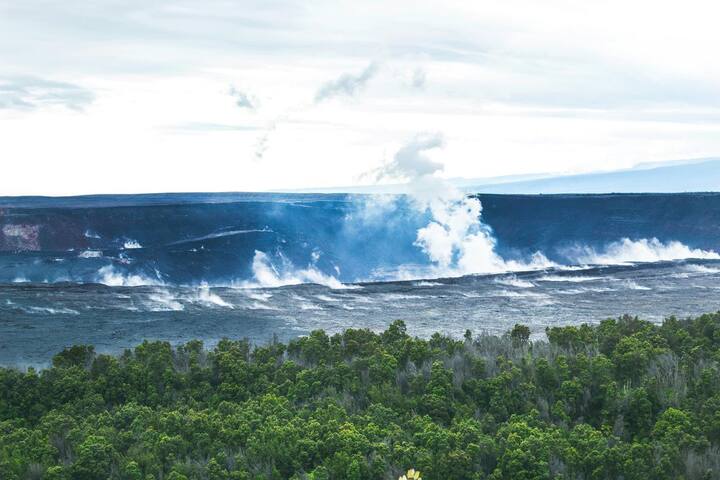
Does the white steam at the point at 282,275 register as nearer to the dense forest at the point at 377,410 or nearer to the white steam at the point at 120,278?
the white steam at the point at 120,278

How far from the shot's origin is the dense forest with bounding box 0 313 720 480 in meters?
14.4

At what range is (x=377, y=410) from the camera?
652 inches

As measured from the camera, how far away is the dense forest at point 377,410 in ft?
47.1

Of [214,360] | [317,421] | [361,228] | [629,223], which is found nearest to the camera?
[317,421]

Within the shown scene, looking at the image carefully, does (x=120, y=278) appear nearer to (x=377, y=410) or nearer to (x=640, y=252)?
(x=377, y=410)

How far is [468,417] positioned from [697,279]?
102 feet

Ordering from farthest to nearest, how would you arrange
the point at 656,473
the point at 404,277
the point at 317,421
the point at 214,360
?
the point at 404,277, the point at 214,360, the point at 317,421, the point at 656,473

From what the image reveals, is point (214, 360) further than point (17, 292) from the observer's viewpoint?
No

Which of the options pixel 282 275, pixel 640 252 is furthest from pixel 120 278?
pixel 640 252

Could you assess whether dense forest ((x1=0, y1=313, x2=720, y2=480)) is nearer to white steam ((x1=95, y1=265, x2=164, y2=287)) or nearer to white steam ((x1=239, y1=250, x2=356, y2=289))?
white steam ((x1=95, y1=265, x2=164, y2=287))

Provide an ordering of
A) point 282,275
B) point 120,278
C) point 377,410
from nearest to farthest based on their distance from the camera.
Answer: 1. point 377,410
2. point 120,278
3. point 282,275

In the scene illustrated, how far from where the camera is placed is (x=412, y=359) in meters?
20.0

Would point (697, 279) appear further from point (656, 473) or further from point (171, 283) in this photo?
point (656, 473)

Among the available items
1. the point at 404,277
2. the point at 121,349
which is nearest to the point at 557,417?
the point at 121,349
